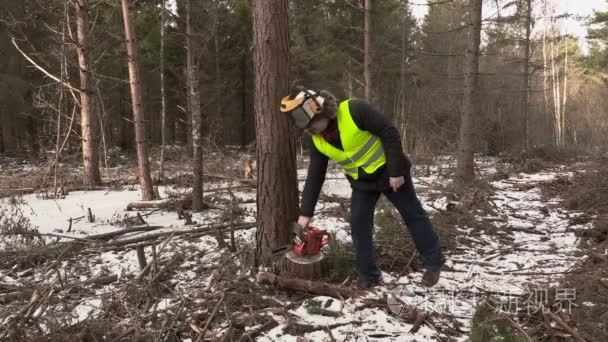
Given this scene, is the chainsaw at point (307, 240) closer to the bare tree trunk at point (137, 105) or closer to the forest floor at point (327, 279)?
the forest floor at point (327, 279)

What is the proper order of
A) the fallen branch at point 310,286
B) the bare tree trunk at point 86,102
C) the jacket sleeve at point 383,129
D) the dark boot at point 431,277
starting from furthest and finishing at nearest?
1. the bare tree trunk at point 86,102
2. the dark boot at point 431,277
3. the fallen branch at point 310,286
4. the jacket sleeve at point 383,129

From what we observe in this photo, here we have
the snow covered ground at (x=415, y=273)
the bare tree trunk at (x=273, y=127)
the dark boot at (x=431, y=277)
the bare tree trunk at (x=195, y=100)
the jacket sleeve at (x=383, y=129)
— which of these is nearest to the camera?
the snow covered ground at (x=415, y=273)

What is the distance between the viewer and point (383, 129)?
3.18 meters

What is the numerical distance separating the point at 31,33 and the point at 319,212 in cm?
2025

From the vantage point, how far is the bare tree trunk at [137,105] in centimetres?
836

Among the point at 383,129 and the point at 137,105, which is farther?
the point at 137,105

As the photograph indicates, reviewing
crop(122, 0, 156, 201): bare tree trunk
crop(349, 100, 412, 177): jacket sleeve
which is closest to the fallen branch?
crop(349, 100, 412, 177): jacket sleeve

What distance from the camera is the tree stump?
11.9 ft

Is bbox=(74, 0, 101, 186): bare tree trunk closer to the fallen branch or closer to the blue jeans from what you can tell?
the fallen branch

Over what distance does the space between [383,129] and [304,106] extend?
63 centimetres

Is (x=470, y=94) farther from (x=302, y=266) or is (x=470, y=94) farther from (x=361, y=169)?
(x=302, y=266)

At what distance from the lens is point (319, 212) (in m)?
6.67

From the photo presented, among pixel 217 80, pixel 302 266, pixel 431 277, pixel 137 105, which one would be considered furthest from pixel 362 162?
pixel 217 80

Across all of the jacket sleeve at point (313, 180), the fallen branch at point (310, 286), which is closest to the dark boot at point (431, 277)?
the fallen branch at point (310, 286)
